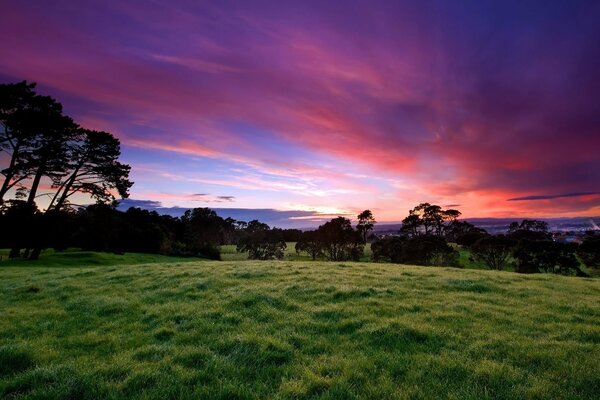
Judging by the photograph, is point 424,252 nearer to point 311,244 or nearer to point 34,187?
point 311,244

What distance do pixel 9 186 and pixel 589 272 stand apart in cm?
10944

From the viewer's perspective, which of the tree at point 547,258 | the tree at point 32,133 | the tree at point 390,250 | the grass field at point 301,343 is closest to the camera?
the grass field at point 301,343

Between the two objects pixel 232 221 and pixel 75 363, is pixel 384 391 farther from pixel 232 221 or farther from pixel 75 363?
pixel 232 221

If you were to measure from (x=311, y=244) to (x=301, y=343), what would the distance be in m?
107

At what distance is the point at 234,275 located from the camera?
65.1 ft

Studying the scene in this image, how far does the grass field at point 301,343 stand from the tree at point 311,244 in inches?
3831

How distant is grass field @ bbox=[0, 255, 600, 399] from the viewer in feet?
20.9

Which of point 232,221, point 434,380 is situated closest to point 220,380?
point 434,380

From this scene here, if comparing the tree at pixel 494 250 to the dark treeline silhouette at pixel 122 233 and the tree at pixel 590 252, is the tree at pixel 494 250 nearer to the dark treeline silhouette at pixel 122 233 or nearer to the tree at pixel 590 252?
the tree at pixel 590 252

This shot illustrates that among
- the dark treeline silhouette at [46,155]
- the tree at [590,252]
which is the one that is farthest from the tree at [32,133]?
the tree at [590,252]

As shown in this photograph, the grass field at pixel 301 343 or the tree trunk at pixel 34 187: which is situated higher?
the tree trunk at pixel 34 187

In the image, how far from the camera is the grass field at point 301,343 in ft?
20.9

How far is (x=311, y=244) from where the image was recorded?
11500cm

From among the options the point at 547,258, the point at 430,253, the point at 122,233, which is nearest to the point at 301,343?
the point at 430,253
